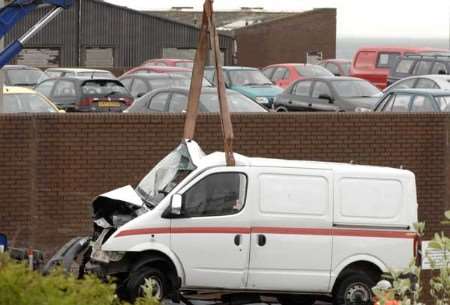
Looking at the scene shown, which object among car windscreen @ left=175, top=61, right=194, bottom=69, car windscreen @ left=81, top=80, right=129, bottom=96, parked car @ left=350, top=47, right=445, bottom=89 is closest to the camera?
car windscreen @ left=81, top=80, right=129, bottom=96

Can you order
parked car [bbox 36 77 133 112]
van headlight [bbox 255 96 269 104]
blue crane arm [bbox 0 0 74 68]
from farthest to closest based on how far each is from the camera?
van headlight [bbox 255 96 269 104]
parked car [bbox 36 77 133 112]
blue crane arm [bbox 0 0 74 68]

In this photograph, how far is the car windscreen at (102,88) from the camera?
29375 mm

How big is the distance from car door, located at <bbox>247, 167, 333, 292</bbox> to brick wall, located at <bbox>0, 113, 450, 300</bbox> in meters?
4.07

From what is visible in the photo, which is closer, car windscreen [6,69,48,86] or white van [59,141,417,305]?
white van [59,141,417,305]

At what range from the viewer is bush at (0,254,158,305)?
5215mm

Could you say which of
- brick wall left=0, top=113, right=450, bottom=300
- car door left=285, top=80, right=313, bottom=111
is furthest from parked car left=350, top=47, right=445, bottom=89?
brick wall left=0, top=113, right=450, bottom=300

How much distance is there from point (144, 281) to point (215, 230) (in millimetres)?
943

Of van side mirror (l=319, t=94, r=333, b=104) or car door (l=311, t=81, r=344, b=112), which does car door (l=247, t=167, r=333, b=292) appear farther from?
van side mirror (l=319, t=94, r=333, b=104)

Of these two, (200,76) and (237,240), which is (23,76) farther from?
(237,240)

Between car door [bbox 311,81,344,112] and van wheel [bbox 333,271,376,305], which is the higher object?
car door [bbox 311,81,344,112]

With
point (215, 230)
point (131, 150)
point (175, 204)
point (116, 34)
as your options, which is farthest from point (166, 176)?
point (116, 34)

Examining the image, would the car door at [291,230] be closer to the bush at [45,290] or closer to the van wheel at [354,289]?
the van wheel at [354,289]

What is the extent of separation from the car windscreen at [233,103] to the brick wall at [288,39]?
118 feet

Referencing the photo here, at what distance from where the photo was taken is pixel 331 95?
29.8 m
